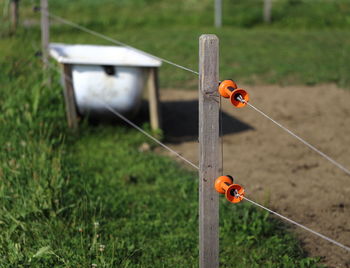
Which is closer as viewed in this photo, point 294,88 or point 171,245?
point 171,245

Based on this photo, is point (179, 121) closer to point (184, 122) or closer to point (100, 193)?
point (184, 122)

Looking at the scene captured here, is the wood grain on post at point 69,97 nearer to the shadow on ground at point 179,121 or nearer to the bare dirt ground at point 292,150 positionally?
the shadow on ground at point 179,121

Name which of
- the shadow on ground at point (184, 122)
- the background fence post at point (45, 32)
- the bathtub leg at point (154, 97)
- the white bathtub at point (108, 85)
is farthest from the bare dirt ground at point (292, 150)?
the background fence post at point (45, 32)

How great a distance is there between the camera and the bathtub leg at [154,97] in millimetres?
5961

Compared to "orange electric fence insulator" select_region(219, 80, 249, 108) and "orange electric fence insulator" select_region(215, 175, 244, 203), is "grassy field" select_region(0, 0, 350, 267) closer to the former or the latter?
"orange electric fence insulator" select_region(215, 175, 244, 203)

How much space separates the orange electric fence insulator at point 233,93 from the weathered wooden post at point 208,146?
0.06 meters

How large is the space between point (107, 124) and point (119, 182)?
1.37 metres

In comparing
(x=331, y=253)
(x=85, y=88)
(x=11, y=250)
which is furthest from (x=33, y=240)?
(x=85, y=88)

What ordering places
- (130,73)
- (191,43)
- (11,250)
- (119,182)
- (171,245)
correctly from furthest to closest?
(191,43) → (130,73) → (119,182) → (171,245) → (11,250)

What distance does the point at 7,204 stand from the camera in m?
3.93

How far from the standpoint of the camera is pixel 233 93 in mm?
2533

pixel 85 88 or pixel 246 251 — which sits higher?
pixel 85 88

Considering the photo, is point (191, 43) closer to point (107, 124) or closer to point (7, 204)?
point (107, 124)

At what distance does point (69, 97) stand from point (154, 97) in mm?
896
